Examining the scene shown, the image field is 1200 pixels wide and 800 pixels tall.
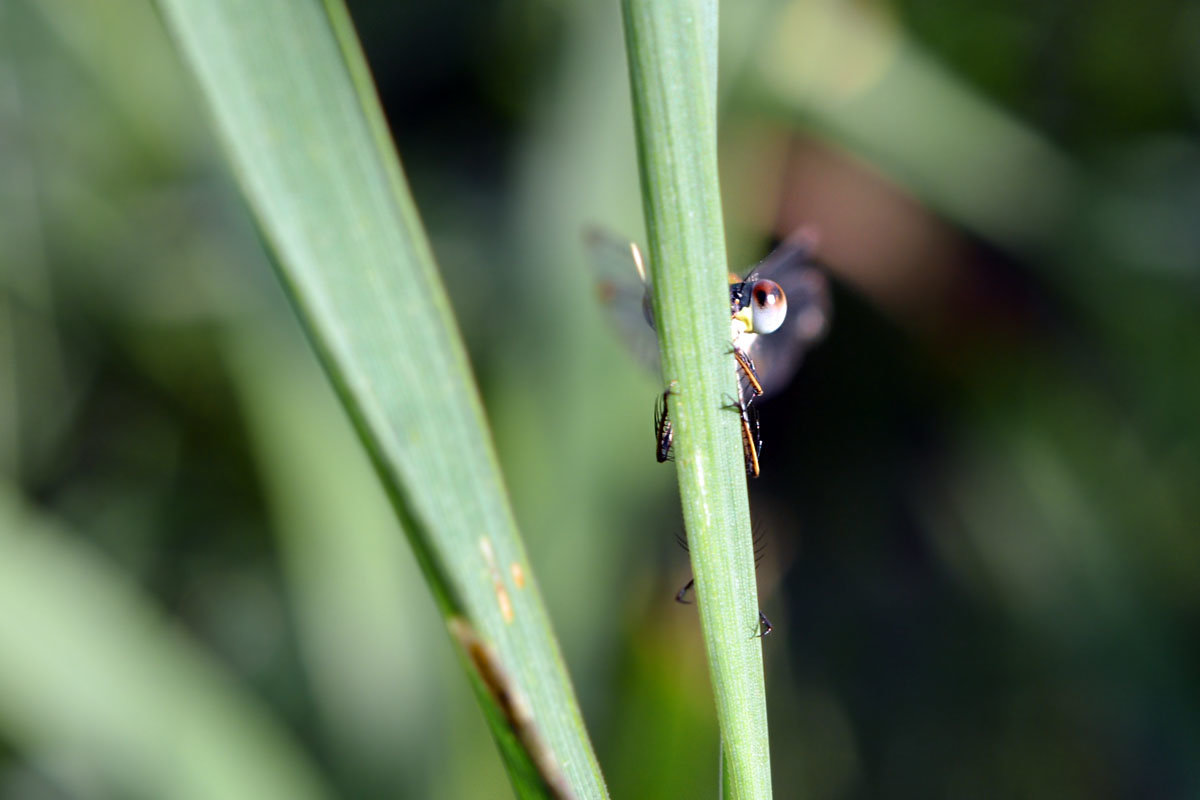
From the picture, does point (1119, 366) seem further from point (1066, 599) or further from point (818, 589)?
point (818, 589)

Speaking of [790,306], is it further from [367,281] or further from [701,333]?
[367,281]

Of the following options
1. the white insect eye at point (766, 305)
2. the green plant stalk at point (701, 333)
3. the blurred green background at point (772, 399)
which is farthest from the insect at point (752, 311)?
the blurred green background at point (772, 399)

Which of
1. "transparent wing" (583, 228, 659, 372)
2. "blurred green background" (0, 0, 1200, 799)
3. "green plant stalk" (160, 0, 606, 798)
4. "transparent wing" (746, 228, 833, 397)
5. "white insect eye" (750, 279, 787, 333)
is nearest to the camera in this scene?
"green plant stalk" (160, 0, 606, 798)

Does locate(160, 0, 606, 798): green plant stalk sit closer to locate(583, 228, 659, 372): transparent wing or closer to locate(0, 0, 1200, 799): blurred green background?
locate(583, 228, 659, 372): transparent wing

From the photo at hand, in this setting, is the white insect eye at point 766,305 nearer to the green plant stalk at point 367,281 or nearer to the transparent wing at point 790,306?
the transparent wing at point 790,306

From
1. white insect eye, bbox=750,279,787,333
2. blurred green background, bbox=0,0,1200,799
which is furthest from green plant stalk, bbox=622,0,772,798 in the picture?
blurred green background, bbox=0,0,1200,799

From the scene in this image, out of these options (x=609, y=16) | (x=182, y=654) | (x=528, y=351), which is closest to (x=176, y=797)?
(x=182, y=654)
